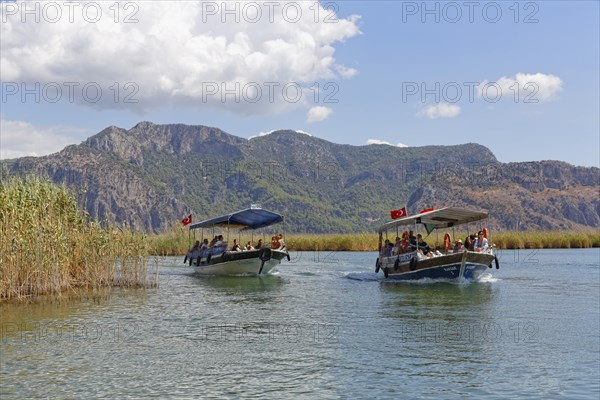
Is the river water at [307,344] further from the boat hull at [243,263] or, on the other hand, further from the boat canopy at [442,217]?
the boat hull at [243,263]

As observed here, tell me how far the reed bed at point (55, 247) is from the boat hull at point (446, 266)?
11.1 m

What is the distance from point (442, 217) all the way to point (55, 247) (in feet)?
58.6

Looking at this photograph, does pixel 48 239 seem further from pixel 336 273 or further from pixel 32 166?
pixel 32 166

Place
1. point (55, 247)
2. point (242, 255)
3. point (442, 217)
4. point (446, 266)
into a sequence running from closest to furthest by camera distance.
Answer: point (55, 247) < point (446, 266) < point (442, 217) < point (242, 255)

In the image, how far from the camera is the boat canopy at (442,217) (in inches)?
1220

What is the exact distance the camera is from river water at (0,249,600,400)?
12.2 meters

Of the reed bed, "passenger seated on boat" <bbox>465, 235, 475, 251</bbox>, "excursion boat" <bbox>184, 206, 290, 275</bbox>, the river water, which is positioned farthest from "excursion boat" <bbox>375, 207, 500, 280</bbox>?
the reed bed

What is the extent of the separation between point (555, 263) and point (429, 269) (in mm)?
16778

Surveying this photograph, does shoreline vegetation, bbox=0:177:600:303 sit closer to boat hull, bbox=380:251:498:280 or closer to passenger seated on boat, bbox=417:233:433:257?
boat hull, bbox=380:251:498:280

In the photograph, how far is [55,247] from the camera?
2244 cm

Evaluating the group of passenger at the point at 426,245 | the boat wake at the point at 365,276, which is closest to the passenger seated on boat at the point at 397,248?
the group of passenger at the point at 426,245

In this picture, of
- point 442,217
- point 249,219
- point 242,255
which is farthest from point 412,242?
point 249,219

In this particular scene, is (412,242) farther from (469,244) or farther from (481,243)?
(481,243)

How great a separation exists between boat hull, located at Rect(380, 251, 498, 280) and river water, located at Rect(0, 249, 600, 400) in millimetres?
2272
